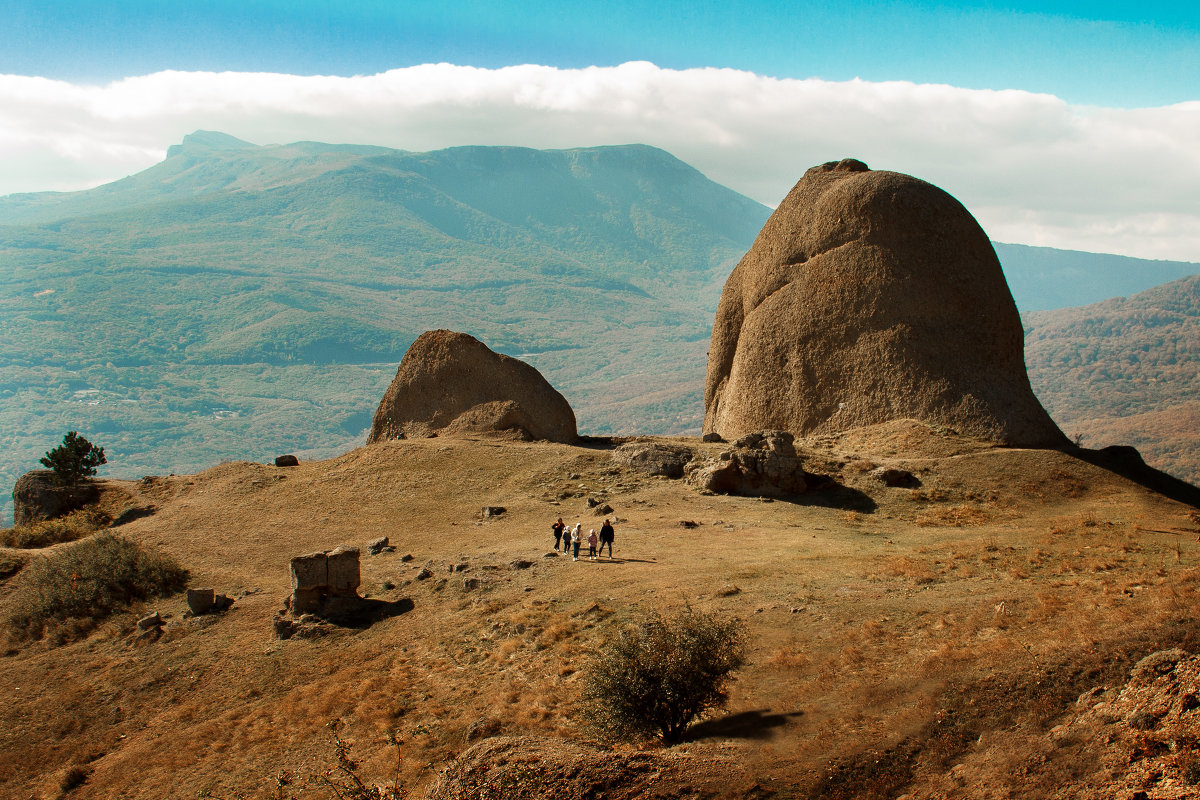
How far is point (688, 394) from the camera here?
590 feet

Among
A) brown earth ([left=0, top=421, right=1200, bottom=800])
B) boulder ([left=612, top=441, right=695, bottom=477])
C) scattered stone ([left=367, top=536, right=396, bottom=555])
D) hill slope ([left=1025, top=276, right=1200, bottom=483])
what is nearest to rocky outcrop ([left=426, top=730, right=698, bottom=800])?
brown earth ([left=0, top=421, right=1200, bottom=800])

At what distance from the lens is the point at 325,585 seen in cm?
1781

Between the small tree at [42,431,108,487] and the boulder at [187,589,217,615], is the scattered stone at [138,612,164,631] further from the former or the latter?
the small tree at [42,431,108,487]

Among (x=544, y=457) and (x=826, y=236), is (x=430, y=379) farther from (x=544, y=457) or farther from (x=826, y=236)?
(x=826, y=236)

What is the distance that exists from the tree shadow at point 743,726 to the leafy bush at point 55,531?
78.5 ft

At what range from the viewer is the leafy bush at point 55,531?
27250mm

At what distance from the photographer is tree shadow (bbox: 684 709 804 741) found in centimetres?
1009

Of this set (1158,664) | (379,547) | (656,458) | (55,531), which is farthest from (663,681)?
(55,531)

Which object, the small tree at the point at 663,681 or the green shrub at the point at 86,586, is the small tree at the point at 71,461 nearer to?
the green shrub at the point at 86,586

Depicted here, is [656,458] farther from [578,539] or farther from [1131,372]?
[1131,372]

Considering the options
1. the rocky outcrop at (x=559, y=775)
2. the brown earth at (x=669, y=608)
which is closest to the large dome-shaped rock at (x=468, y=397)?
the brown earth at (x=669, y=608)

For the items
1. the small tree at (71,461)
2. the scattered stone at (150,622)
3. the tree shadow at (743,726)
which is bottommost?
the scattered stone at (150,622)

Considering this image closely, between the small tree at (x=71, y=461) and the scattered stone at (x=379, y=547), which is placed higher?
the small tree at (x=71, y=461)

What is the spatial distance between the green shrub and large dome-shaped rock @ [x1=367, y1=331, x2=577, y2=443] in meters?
12.0
